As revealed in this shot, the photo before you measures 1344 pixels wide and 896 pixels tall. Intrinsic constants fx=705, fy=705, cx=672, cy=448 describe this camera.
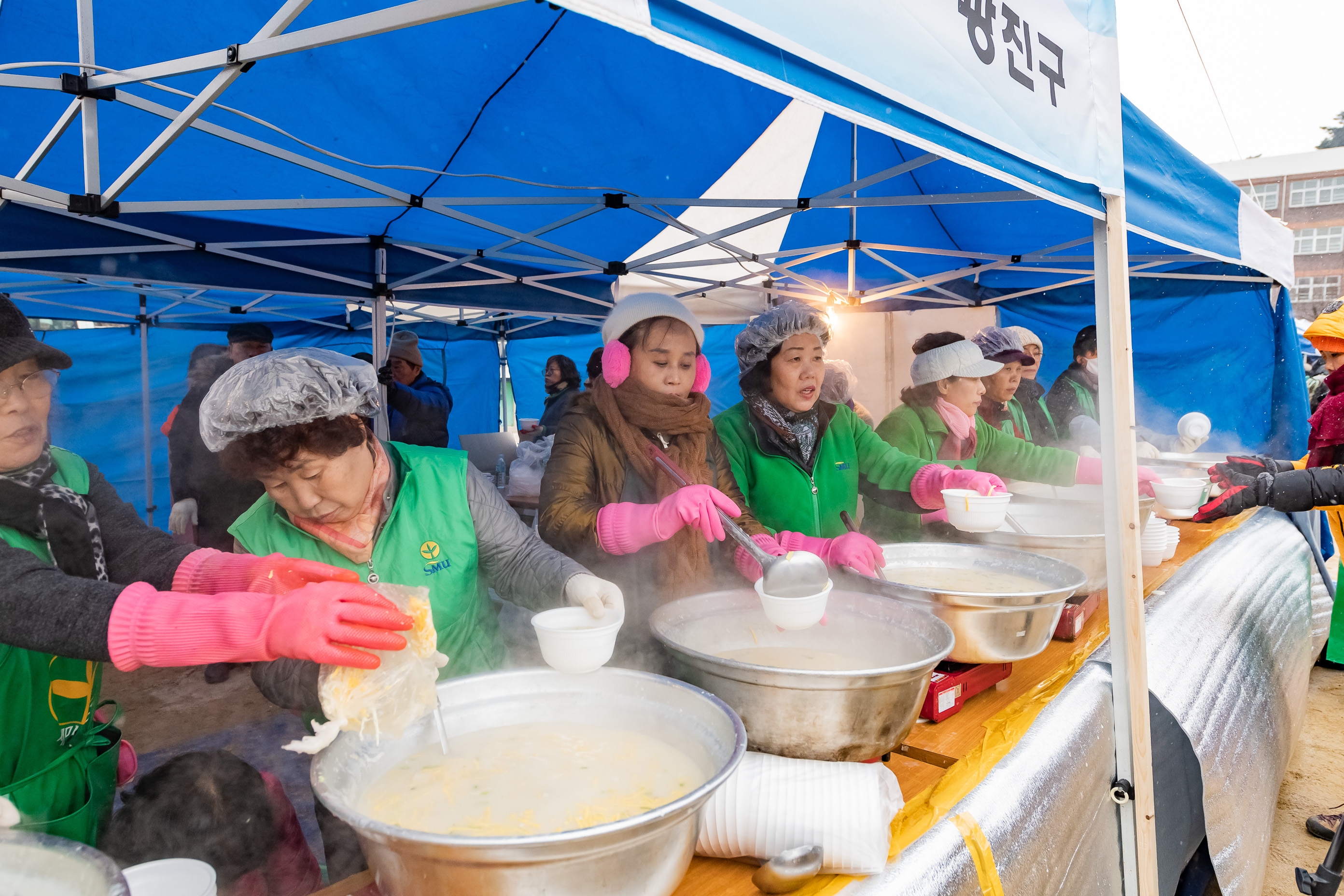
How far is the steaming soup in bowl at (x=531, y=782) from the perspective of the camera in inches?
37.0

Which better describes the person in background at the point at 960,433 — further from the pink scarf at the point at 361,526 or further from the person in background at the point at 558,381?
the person in background at the point at 558,381

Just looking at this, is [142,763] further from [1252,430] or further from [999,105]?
[1252,430]

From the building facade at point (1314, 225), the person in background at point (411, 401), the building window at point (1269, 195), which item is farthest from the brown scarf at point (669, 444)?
the building window at point (1269, 195)

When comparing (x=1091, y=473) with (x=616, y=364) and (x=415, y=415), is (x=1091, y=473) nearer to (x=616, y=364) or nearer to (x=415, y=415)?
(x=616, y=364)

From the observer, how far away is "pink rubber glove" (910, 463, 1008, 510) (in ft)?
7.40

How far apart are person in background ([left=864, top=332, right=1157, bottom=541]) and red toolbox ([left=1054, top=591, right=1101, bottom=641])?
857mm

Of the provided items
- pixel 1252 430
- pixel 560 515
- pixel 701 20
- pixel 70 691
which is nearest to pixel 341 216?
pixel 560 515

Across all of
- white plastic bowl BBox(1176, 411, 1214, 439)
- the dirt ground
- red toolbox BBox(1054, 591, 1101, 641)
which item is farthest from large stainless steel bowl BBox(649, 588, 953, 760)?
white plastic bowl BBox(1176, 411, 1214, 439)

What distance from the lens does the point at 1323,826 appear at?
303 cm

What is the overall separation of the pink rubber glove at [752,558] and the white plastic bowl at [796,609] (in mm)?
335

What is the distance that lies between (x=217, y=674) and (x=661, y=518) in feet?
11.1

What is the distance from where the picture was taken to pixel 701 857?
1079mm

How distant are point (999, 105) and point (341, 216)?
11.5 ft

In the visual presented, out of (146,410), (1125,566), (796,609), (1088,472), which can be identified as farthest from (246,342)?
(1088,472)
